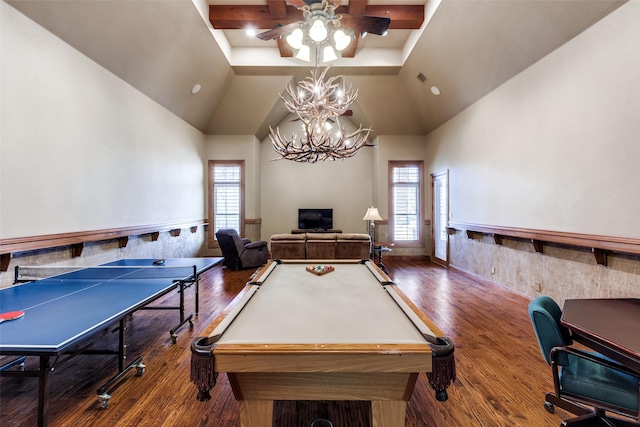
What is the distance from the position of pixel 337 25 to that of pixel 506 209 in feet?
11.9

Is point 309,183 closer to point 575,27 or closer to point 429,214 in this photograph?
point 429,214

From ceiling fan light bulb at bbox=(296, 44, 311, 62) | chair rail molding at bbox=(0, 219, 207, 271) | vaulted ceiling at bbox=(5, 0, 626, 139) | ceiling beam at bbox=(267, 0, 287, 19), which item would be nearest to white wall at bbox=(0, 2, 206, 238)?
chair rail molding at bbox=(0, 219, 207, 271)

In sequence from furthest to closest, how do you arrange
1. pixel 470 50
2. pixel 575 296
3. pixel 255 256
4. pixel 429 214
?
1. pixel 429 214
2. pixel 255 256
3. pixel 470 50
4. pixel 575 296

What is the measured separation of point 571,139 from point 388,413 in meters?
3.70

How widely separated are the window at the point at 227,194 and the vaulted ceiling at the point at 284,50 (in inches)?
37.4

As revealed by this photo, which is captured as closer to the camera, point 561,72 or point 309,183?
point 561,72

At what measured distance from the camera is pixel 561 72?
10.8 feet

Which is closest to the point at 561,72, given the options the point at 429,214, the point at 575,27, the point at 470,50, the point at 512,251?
the point at 575,27

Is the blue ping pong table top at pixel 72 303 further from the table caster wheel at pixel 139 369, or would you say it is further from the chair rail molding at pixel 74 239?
the table caster wheel at pixel 139 369

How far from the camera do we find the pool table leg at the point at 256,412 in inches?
50.3

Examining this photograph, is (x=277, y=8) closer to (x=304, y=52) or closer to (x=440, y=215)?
(x=304, y=52)

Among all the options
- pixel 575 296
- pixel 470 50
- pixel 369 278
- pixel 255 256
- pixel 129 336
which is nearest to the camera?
pixel 369 278

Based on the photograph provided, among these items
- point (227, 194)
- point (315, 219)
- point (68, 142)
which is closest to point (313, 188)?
point (315, 219)

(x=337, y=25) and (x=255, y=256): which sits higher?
(x=337, y=25)
